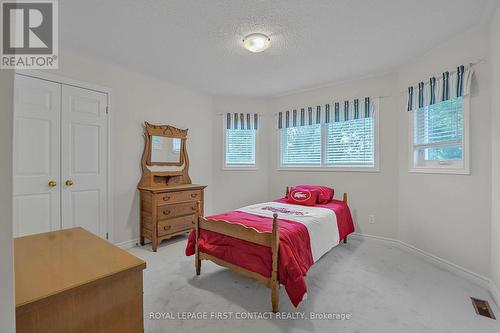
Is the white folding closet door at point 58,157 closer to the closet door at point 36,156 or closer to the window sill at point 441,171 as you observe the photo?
the closet door at point 36,156

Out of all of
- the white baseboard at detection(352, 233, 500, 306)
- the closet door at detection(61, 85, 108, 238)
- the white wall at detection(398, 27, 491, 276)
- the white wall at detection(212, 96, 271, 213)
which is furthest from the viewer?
the white wall at detection(212, 96, 271, 213)

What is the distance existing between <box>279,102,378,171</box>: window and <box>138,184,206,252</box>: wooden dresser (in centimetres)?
198

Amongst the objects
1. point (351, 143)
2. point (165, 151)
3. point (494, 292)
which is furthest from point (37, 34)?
point (494, 292)

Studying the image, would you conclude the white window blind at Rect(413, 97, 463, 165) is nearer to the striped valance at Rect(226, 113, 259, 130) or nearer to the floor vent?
the floor vent

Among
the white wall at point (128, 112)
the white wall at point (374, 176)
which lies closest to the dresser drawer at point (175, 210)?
the white wall at point (128, 112)

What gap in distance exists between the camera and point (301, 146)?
14.2 ft

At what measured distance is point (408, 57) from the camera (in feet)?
9.64

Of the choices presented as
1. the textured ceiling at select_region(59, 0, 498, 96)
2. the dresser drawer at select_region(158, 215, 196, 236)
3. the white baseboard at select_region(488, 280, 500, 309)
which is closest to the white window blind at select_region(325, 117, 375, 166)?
the textured ceiling at select_region(59, 0, 498, 96)

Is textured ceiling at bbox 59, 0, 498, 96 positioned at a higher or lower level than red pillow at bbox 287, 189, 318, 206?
higher

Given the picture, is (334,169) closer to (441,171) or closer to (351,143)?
(351,143)

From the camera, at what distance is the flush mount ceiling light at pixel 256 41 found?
2.37 meters

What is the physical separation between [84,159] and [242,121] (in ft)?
8.77

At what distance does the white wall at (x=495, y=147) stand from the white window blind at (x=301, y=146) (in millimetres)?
2214

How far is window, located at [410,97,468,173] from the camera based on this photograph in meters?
2.53
